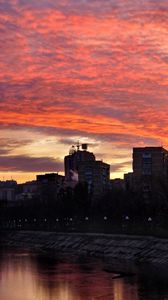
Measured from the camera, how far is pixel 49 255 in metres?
84.0

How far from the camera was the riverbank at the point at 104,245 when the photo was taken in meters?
69.4

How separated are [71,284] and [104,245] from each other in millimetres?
33068

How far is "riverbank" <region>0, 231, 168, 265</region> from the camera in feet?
228

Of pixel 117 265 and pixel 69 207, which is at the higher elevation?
pixel 69 207

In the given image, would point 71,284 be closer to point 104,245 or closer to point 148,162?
point 104,245

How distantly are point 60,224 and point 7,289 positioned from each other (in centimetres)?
8644

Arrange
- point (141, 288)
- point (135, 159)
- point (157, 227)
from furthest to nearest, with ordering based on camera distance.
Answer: point (135, 159)
point (157, 227)
point (141, 288)

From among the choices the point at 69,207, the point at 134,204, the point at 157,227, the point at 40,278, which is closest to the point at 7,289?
the point at 40,278

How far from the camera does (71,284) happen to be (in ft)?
169

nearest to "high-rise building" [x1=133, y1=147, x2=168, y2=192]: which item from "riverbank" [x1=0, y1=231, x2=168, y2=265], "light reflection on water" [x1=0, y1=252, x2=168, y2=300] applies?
"riverbank" [x1=0, y1=231, x2=168, y2=265]

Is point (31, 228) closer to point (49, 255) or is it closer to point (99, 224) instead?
point (99, 224)

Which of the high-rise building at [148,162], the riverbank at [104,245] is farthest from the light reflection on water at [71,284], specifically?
the high-rise building at [148,162]

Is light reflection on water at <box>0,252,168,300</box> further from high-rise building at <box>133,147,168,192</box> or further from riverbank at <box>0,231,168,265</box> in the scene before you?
high-rise building at <box>133,147,168,192</box>

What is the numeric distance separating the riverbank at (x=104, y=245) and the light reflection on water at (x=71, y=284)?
5955 mm
